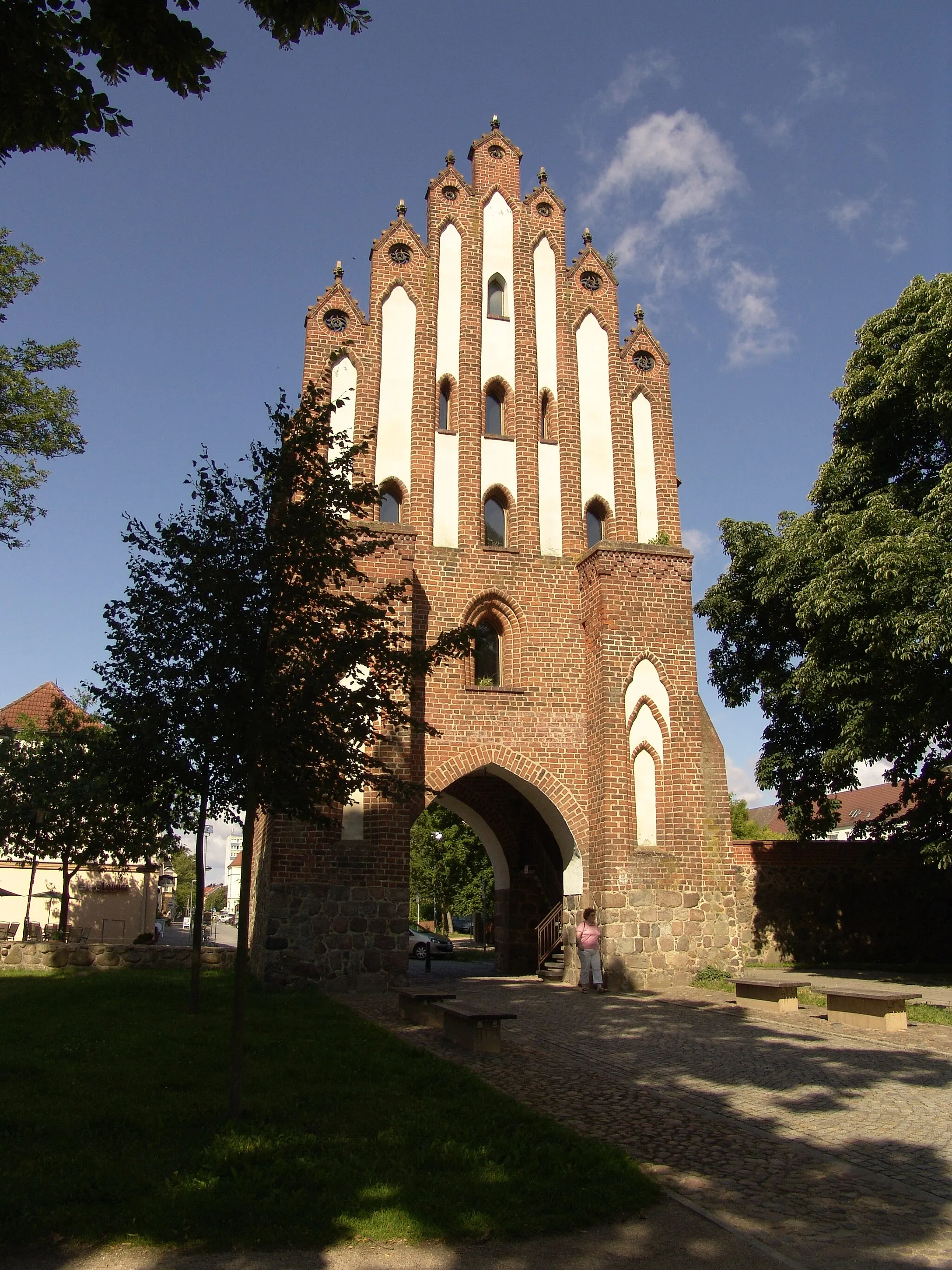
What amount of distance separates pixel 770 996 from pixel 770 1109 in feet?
20.9

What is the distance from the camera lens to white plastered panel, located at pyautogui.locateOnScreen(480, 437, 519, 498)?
19328mm

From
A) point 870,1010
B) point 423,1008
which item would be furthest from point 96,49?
point 870,1010

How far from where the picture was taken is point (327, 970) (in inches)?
604

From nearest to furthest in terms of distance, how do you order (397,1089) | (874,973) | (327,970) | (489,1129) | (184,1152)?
(184,1152) → (489,1129) → (397,1089) → (327,970) → (874,973)

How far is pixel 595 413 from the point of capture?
2038 cm

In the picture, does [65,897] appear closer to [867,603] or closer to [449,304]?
[449,304]

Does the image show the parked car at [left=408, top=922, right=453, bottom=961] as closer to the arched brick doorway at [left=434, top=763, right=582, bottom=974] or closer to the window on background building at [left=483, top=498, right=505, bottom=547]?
the arched brick doorway at [left=434, top=763, right=582, bottom=974]

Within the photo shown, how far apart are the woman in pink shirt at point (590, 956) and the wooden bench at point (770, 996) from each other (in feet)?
8.91

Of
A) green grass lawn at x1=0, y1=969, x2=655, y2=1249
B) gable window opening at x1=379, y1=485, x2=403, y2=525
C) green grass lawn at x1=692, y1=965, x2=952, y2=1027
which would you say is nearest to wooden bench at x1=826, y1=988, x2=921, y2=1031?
green grass lawn at x1=692, y1=965, x2=952, y2=1027

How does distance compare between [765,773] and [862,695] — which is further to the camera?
[765,773]

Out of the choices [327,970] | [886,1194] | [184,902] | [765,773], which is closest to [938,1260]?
[886,1194]

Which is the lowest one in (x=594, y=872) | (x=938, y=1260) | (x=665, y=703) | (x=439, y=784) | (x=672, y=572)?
(x=938, y=1260)

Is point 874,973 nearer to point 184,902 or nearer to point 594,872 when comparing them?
point 594,872

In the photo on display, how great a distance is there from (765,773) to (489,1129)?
15422 mm
